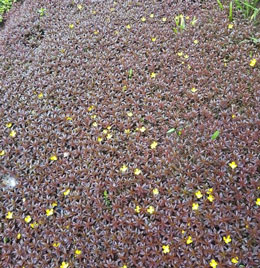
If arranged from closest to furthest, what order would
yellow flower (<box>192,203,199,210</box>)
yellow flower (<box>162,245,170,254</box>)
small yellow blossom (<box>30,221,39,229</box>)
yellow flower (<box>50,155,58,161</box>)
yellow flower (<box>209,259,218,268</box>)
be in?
yellow flower (<box>209,259,218,268</box>) → yellow flower (<box>162,245,170,254</box>) → yellow flower (<box>192,203,199,210</box>) → small yellow blossom (<box>30,221,39,229</box>) → yellow flower (<box>50,155,58,161</box>)

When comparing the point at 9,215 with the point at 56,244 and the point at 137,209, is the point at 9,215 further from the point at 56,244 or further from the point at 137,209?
the point at 137,209

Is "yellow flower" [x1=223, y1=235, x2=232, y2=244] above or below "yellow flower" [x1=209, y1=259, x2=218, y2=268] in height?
above

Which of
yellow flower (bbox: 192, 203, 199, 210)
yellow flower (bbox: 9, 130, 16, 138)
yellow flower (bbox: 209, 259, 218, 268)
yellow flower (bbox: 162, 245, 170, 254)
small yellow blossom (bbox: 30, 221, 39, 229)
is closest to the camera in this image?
yellow flower (bbox: 209, 259, 218, 268)

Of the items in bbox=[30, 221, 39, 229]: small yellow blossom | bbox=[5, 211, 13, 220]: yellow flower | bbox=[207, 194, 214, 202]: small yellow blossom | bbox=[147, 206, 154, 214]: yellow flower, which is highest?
bbox=[5, 211, 13, 220]: yellow flower

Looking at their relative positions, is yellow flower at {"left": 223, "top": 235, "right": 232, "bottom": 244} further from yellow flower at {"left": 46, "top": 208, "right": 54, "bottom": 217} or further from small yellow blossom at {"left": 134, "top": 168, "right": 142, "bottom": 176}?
yellow flower at {"left": 46, "top": 208, "right": 54, "bottom": 217}

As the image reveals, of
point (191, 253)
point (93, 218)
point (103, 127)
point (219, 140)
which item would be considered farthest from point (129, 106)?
point (191, 253)

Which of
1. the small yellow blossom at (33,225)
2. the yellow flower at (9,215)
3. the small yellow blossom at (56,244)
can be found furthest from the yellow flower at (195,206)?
the yellow flower at (9,215)

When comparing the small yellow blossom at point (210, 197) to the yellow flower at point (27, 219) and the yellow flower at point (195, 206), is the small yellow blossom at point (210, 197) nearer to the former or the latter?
the yellow flower at point (195, 206)

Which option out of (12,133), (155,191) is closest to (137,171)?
(155,191)

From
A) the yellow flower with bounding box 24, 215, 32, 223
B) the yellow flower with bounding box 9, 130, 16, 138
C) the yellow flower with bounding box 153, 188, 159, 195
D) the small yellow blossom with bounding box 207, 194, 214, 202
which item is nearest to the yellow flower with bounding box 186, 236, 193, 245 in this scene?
the small yellow blossom with bounding box 207, 194, 214, 202
